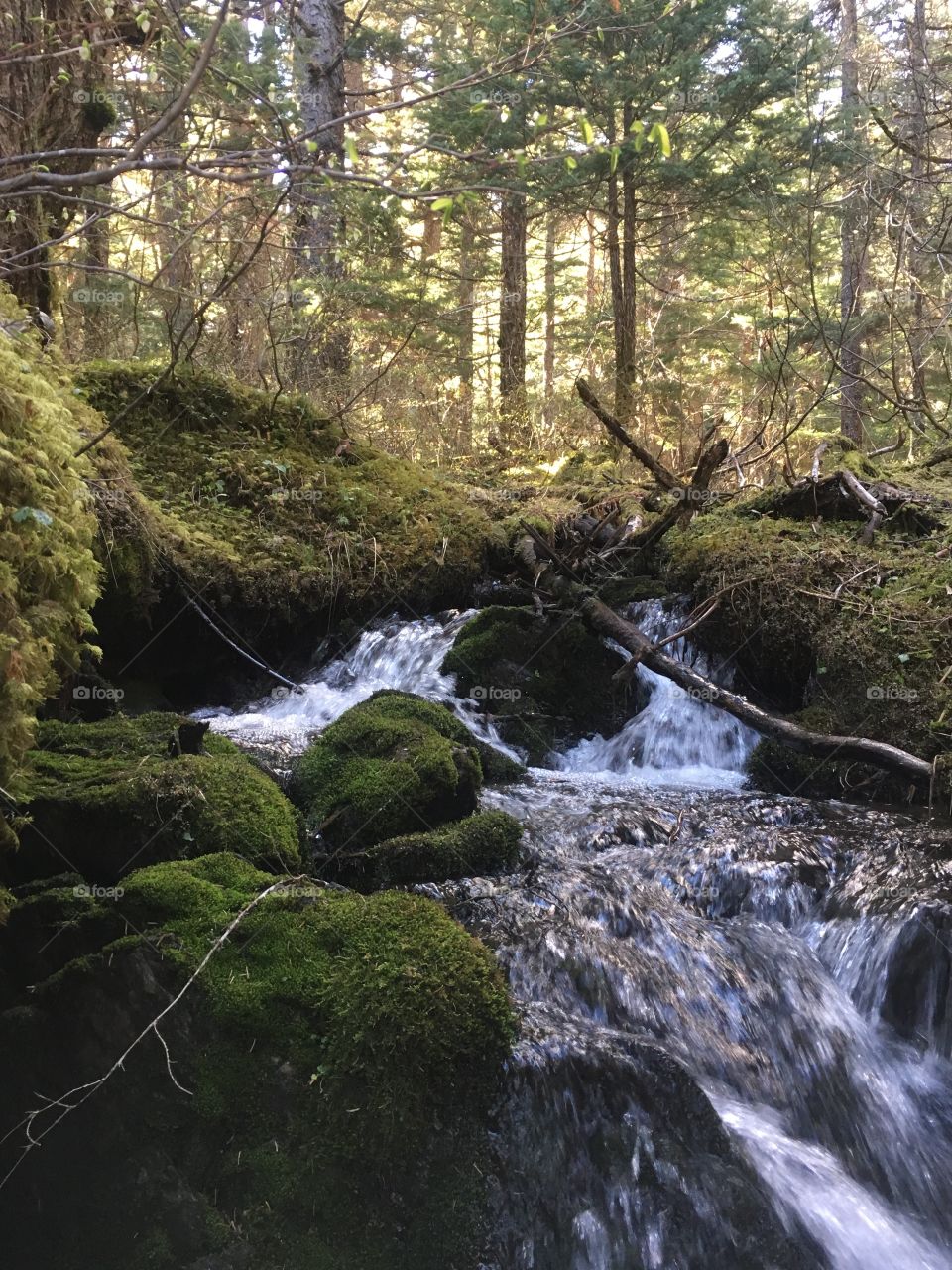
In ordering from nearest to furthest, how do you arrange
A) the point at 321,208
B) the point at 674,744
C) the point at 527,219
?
1. the point at 674,744
2. the point at 321,208
3. the point at 527,219

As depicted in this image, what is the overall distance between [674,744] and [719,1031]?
3.16m

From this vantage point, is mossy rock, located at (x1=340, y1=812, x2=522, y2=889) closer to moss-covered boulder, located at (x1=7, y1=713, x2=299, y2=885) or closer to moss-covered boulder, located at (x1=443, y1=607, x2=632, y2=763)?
moss-covered boulder, located at (x1=7, y1=713, x2=299, y2=885)

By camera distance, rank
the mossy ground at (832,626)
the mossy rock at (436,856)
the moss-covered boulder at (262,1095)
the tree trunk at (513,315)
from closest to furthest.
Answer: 1. the moss-covered boulder at (262,1095)
2. the mossy rock at (436,856)
3. the mossy ground at (832,626)
4. the tree trunk at (513,315)

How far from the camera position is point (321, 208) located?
9906 millimetres

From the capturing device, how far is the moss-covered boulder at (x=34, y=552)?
2549mm

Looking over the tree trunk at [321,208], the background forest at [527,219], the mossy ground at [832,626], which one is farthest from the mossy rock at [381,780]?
the tree trunk at [321,208]

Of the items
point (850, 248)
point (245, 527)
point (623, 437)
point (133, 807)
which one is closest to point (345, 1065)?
point (133, 807)

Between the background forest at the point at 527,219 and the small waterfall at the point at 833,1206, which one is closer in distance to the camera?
the small waterfall at the point at 833,1206

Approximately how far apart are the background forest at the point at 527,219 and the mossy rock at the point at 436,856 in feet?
14.2

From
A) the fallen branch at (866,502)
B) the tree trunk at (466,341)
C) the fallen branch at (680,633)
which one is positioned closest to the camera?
the fallen branch at (680,633)

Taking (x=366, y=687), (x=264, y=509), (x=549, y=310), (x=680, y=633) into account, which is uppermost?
(x=549, y=310)

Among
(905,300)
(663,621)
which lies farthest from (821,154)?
(663,621)

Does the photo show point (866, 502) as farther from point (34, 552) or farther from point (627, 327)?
point (34, 552)

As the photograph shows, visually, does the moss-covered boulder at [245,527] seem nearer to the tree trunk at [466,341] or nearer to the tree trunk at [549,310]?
the tree trunk at [466,341]
